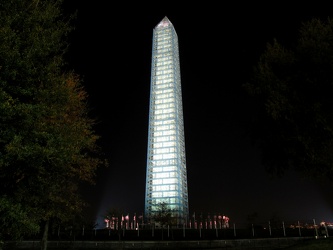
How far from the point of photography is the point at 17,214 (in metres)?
10.5

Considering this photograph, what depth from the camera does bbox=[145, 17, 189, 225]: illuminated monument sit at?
145625mm

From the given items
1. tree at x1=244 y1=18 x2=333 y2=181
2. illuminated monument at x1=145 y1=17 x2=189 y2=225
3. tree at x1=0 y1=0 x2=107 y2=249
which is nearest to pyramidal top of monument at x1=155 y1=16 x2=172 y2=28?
illuminated monument at x1=145 y1=17 x2=189 y2=225

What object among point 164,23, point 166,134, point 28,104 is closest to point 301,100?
point 28,104

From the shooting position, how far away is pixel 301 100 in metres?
18.2

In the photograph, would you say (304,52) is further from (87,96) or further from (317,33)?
(87,96)

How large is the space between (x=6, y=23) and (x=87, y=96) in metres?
13.5

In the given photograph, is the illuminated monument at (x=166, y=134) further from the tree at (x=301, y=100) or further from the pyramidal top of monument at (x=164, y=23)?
the tree at (x=301, y=100)

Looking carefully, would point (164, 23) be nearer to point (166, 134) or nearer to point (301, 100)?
point (166, 134)

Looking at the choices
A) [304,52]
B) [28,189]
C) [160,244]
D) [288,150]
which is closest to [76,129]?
[28,189]

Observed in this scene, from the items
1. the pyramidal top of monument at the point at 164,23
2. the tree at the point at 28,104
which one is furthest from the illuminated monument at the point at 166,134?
the tree at the point at 28,104

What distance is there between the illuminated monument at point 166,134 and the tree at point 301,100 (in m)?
122

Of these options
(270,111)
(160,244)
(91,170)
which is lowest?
(160,244)

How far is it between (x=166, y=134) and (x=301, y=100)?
13646 cm

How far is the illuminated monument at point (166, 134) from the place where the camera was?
478ft
